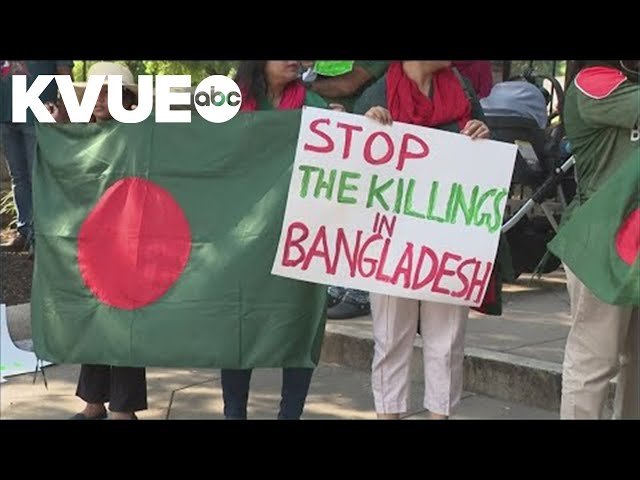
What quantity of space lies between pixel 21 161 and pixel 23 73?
0.87m

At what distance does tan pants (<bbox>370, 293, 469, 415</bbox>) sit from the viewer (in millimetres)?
4168

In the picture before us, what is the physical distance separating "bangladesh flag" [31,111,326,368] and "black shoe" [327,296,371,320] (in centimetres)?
186

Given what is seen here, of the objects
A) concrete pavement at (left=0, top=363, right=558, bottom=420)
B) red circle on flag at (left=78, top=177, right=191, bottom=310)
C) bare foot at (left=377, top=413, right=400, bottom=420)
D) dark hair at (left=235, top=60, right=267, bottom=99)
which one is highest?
dark hair at (left=235, top=60, right=267, bottom=99)

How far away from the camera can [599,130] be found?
12.8 ft

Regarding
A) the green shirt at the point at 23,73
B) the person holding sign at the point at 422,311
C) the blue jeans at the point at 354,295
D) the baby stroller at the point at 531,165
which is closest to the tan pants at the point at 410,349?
the person holding sign at the point at 422,311

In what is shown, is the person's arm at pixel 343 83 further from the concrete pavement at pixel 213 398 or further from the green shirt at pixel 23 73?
the green shirt at pixel 23 73

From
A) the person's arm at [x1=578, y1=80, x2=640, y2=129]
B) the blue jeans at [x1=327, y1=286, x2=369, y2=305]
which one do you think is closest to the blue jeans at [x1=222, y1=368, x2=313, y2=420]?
the person's arm at [x1=578, y1=80, x2=640, y2=129]

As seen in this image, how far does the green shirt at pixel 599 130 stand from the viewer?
12.4 ft

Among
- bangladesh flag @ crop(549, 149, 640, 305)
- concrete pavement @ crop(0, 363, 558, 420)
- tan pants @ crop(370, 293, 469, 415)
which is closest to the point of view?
bangladesh flag @ crop(549, 149, 640, 305)

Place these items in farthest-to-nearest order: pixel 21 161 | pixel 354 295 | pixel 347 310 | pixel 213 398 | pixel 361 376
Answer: pixel 21 161 < pixel 354 295 < pixel 347 310 < pixel 361 376 < pixel 213 398

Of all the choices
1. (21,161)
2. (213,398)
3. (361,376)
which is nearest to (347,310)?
(361,376)

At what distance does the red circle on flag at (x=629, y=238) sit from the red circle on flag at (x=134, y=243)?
1.72 metres

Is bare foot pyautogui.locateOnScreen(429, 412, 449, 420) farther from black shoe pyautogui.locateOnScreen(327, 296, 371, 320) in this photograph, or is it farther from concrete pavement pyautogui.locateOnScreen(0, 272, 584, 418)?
black shoe pyautogui.locateOnScreen(327, 296, 371, 320)

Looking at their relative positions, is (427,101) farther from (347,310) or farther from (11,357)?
(11,357)
